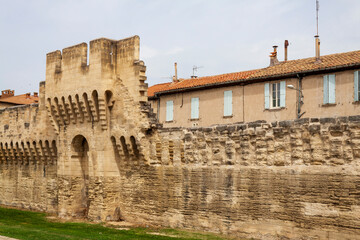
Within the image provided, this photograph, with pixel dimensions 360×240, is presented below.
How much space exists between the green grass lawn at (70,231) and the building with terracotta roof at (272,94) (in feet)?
32.1

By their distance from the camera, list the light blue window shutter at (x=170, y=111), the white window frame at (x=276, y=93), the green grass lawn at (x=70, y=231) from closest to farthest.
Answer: the green grass lawn at (x=70, y=231), the white window frame at (x=276, y=93), the light blue window shutter at (x=170, y=111)

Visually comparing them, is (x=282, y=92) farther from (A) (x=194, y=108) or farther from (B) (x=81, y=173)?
(B) (x=81, y=173)

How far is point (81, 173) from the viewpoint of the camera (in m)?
22.5

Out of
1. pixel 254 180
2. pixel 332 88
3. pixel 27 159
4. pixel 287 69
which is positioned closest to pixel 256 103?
pixel 287 69

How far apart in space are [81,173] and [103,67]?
16.5 ft

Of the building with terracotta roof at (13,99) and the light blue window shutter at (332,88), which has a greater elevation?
the building with terracotta roof at (13,99)

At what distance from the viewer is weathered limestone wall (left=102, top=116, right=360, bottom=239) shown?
1391cm

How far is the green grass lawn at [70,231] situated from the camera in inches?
652

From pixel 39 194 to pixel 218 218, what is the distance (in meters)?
12.4

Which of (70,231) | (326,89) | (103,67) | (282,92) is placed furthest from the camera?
(282,92)

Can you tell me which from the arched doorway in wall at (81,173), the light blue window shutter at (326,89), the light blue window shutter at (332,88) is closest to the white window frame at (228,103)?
the light blue window shutter at (326,89)

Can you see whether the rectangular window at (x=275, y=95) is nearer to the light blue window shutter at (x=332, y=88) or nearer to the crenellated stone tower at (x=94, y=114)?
the light blue window shutter at (x=332, y=88)

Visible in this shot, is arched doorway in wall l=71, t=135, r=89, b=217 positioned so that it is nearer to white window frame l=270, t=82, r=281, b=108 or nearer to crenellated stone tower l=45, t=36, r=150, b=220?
crenellated stone tower l=45, t=36, r=150, b=220

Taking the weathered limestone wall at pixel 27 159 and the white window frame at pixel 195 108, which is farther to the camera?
the white window frame at pixel 195 108
